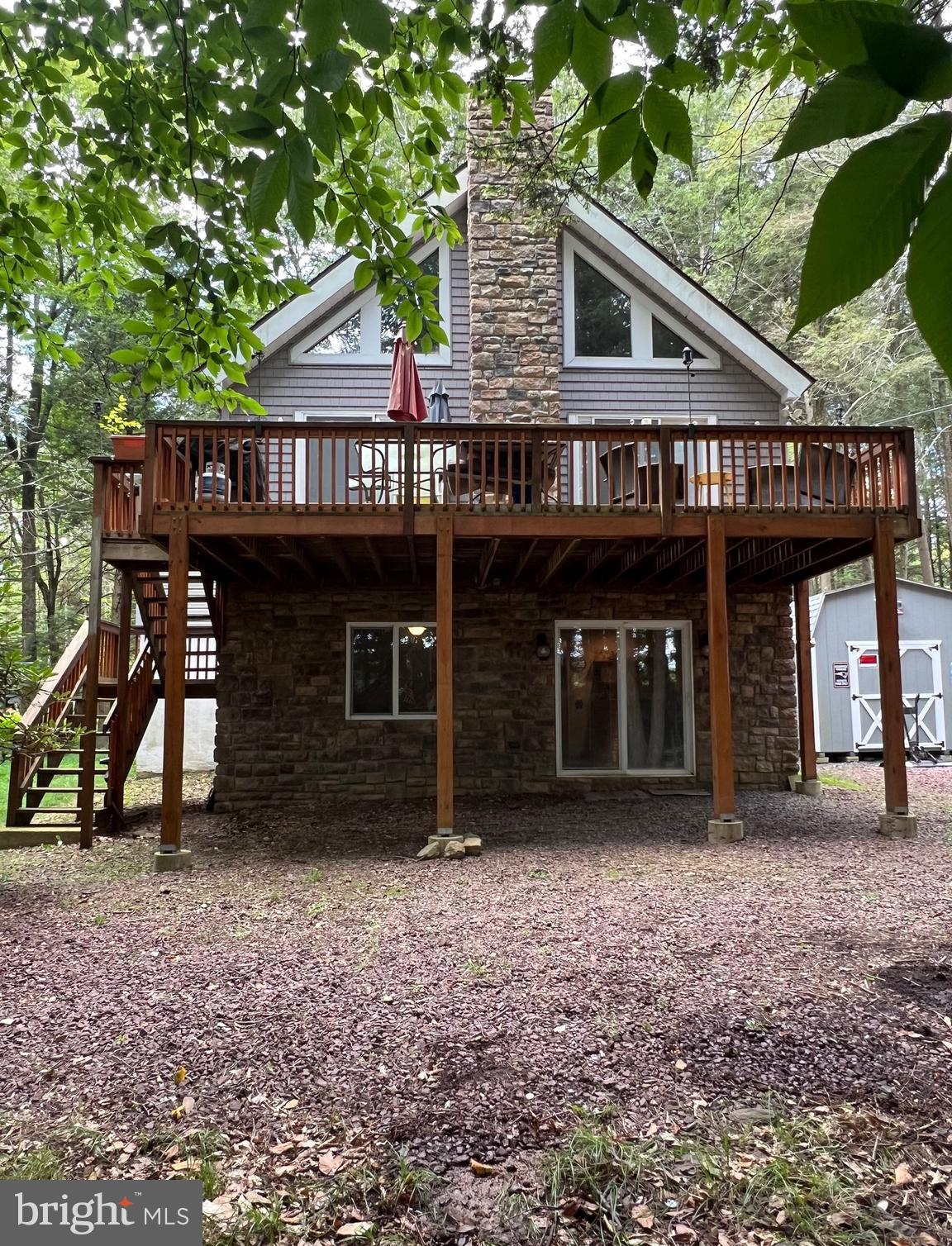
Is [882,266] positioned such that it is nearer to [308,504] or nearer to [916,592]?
[308,504]

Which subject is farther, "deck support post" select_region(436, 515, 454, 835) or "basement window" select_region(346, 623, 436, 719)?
"basement window" select_region(346, 623, 436, 719)

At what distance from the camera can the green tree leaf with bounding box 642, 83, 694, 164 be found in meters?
1.21

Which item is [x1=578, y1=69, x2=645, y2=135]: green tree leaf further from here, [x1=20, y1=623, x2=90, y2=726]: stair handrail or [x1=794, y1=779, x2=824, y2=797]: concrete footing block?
[x1=794, y1=779, x2=824, y2=797]: concrete footing block

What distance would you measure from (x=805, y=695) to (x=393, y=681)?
506cm

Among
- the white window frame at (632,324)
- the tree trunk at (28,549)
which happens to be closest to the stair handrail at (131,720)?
the white window frame at (632,324)

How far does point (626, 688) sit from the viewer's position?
9.59m

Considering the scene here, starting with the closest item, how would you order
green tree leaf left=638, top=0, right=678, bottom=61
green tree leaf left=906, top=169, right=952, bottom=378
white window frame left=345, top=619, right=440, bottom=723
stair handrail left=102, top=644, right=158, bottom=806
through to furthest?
green tree leaf left=906, top=169, right=952, bottom=378 < green tree leaf left=638, top=0, right=678, bottom=61 < stair handrail left=102, top=644, right=158, bottom=806 < white window frame left=345, top=619, right=440, bottom=723

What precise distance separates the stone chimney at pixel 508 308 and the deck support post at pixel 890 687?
4555 mm

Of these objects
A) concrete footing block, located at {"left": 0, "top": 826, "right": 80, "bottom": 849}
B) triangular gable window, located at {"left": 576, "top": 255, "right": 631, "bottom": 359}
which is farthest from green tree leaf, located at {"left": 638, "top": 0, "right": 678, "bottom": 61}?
triangular gable window, located at {"left": 576, "top": 255, "right": 631, "bottom": 359}

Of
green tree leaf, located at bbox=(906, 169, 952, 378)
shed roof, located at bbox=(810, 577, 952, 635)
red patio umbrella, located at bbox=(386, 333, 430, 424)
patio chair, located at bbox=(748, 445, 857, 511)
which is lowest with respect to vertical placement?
green tree leaf, located at bbox=(906, 169, 952, 378)

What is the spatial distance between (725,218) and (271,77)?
58.6ft

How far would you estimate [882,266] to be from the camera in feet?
1.89

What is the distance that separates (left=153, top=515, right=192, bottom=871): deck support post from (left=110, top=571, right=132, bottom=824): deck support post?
161 cm

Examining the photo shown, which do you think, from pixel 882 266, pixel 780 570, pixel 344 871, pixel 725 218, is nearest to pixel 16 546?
pixel 344 871
